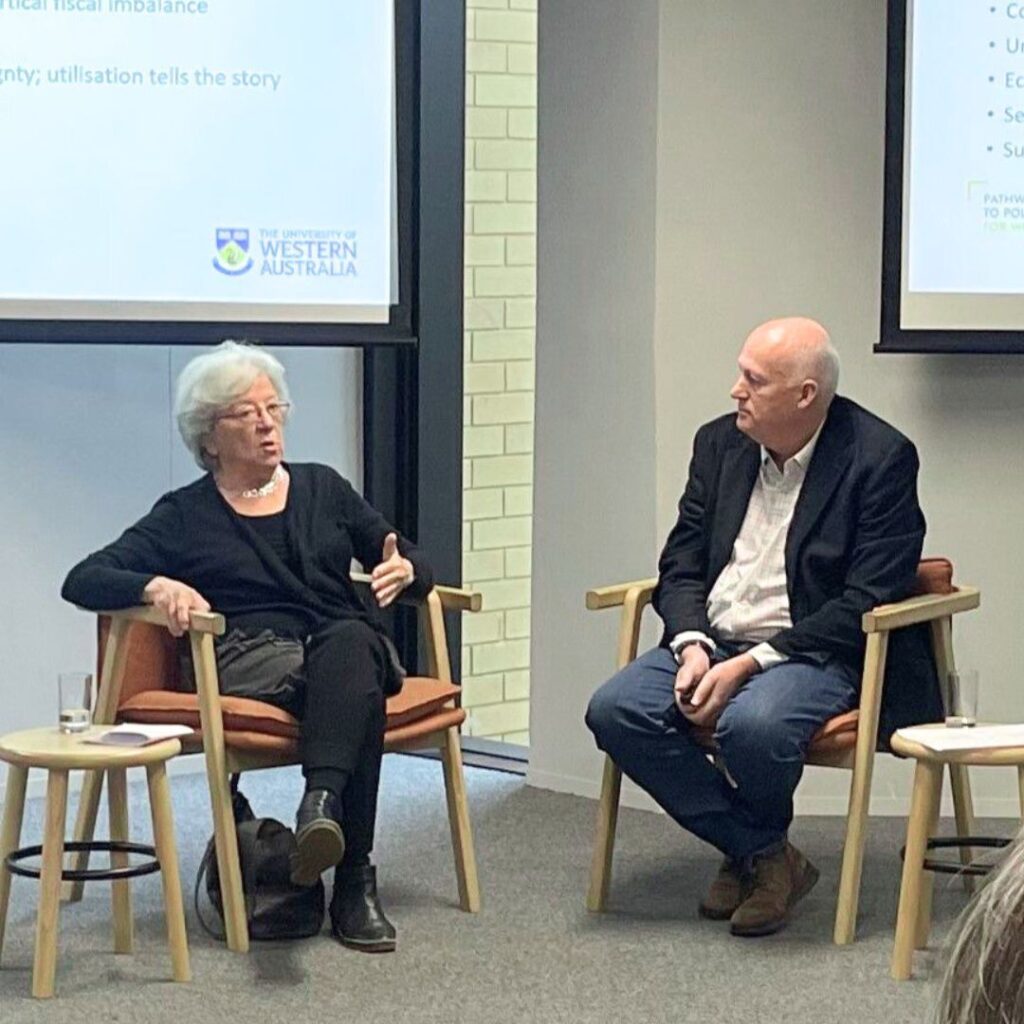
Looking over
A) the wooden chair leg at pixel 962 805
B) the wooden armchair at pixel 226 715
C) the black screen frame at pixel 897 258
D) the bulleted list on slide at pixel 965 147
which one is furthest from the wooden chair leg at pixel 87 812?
the bulleted list on slide at pixel 965 147

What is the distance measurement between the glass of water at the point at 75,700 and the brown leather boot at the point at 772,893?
45.3 inches

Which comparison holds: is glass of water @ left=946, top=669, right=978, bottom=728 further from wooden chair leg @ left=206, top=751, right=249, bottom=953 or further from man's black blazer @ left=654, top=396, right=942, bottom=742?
wooden chair leg @ left=206, top=751, right=249, bottom=953

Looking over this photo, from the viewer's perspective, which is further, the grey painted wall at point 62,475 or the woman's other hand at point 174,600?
the grey painted wall at point 62,475

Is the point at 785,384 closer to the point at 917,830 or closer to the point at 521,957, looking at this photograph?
the point at 917,830

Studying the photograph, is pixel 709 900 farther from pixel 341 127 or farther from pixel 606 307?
pixel 341 127

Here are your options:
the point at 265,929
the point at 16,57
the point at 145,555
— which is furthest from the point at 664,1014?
the point at 16,57

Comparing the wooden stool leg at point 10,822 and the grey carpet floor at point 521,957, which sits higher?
the wooden stool leg at point 10,822

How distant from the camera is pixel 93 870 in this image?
296 cm

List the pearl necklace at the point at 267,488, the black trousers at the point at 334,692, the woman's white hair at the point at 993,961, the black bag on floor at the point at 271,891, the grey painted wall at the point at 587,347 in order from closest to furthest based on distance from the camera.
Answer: the woman's white hair at the point at 993,961
the black trousers at the point at 334,692
the black bag on floor at the point at 271,891
the pearl necklace at the point at 267,488
the grey painted wall at the point at 587,347

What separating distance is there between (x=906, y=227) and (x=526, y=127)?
56.9 inches

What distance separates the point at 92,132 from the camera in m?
3.87

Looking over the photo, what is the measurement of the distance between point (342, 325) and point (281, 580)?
3.08ft

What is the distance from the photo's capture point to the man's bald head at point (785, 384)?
318 cm

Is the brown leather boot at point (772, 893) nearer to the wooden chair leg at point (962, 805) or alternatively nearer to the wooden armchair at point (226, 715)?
the wooden chair leg at point (962, 805)
